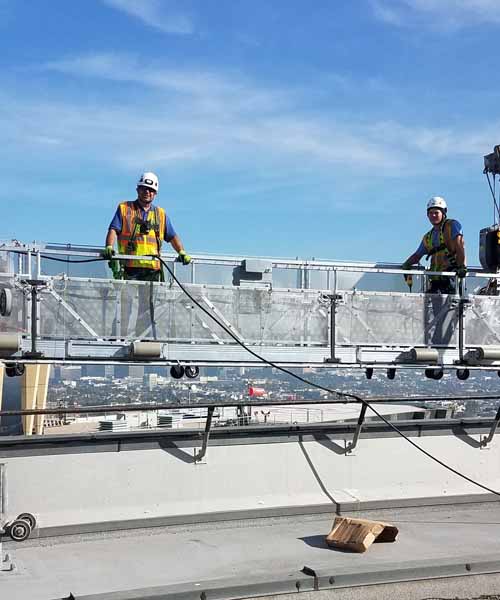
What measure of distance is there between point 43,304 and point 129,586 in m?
4.06

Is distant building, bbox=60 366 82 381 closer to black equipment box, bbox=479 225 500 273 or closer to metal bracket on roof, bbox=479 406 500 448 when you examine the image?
metal bracket on roof, bbox=479 406 500 448

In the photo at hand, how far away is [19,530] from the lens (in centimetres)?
794

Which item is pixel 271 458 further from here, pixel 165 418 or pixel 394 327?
pixel 165 418

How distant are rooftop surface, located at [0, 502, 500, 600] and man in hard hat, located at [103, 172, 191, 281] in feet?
10.5

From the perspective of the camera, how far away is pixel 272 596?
6.50m

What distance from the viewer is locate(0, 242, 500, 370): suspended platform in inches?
388

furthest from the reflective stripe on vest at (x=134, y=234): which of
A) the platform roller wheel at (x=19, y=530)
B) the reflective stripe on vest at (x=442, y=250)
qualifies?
the reflective stripe on vest at (x=442, y=250)

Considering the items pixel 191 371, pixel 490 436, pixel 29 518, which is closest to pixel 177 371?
pixel 191 371

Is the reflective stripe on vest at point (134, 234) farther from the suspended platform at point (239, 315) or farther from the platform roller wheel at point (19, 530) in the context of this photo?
the platform roller wheel at point (19, 530)

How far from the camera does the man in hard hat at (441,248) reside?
12000 mm

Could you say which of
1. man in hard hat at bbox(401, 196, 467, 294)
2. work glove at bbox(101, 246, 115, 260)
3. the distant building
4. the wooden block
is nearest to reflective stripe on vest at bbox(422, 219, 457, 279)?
man in hard hat at bbox(401, 196, 467, 294)

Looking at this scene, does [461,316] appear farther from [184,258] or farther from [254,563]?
[254,563]

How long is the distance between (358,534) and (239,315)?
3.57 metres

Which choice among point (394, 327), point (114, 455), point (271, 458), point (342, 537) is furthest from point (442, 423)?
point (114, 455)
